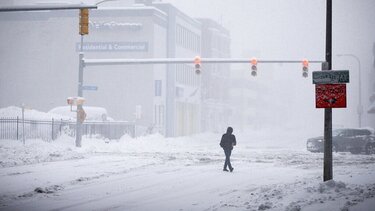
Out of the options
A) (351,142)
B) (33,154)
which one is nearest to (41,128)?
(33,154)

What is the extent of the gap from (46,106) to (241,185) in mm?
46793

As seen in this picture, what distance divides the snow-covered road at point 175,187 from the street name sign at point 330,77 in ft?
8.49

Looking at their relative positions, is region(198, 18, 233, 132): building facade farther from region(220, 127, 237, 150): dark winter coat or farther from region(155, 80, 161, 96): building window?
region(220, 127, 237, 150): dark winter coat

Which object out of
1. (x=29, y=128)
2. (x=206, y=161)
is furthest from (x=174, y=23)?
(x=206, y=161)

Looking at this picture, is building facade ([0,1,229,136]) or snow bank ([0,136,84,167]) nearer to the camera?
snow bank ([0,136,84,167])

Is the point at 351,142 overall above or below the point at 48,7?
below

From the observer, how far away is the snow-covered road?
12.4 m

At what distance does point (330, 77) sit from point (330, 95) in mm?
471

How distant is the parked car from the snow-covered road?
8934mm

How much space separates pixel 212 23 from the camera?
3164 inches

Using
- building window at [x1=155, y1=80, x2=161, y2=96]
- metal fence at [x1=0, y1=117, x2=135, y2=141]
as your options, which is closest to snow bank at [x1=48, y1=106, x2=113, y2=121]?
metal fence at [x1=0, y1=117, x2=135, y2=141]

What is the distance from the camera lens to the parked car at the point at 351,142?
3206cm

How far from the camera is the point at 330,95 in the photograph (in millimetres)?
14406

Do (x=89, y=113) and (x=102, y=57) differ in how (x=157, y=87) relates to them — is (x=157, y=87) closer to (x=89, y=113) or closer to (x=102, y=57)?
(x=102, y=57)
